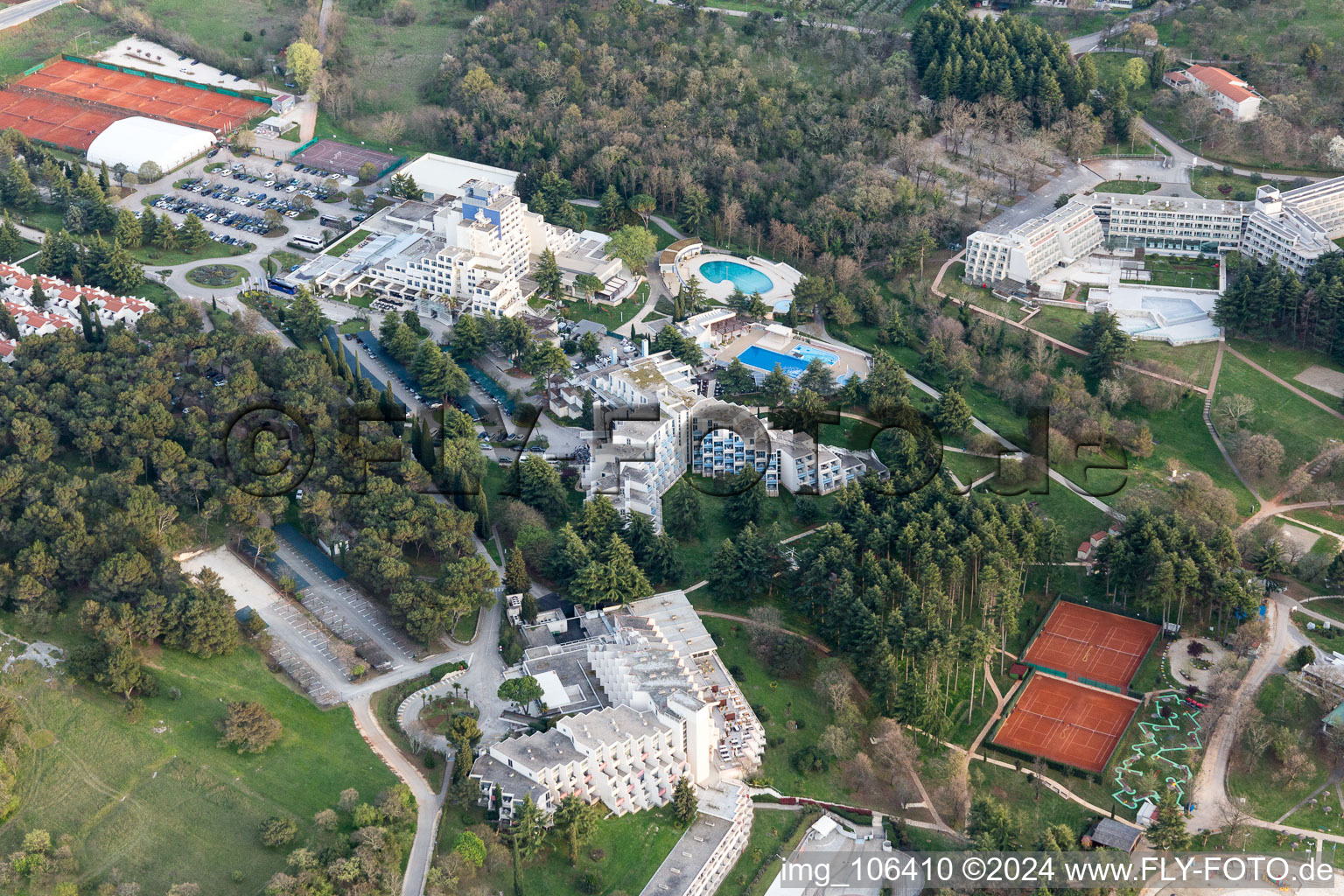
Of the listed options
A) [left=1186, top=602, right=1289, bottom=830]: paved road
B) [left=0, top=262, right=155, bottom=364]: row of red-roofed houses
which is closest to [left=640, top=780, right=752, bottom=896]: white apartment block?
[left=1186, top=602, right=1289, bottom=830]: paved road

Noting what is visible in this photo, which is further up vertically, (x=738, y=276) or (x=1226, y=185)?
(x=1226, y=185)

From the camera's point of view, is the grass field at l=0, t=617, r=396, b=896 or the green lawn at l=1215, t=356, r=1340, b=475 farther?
the green lawn at l=1215, t=356, r=1340, b=475

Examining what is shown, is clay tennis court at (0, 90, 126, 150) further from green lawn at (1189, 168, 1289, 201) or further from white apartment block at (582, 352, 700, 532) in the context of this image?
green lawn at (1189, 168, 1289, 201)

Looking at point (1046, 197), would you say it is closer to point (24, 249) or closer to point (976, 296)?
point (976, 296)

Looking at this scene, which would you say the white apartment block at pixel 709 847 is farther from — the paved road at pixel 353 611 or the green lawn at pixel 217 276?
Answer: the green lawn at pixel 217 276

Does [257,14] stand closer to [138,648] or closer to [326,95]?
[326,95]

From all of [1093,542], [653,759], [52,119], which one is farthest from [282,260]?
[1093,542]
